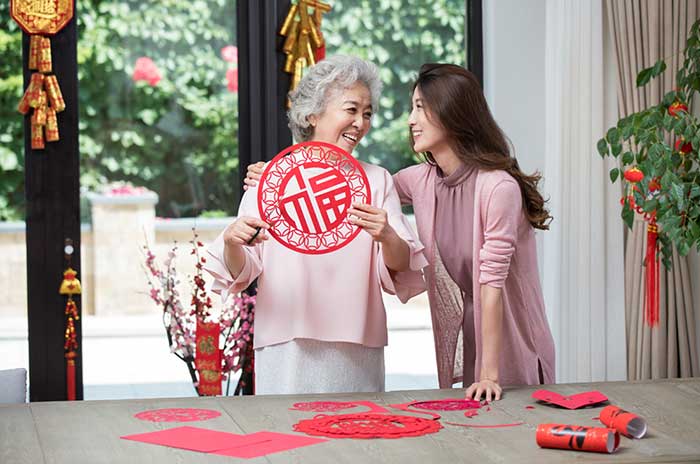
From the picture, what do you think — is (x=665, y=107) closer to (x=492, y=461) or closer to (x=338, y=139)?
(x=338, y=139)

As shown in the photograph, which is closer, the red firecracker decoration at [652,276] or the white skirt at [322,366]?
the white skirt at [322,366]

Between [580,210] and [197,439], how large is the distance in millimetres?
2238

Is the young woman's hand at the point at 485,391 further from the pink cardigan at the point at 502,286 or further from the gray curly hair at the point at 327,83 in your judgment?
the gray curly hair at the point at 327,83

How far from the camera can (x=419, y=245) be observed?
2.53m

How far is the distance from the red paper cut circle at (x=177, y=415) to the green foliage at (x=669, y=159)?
1.67 metres

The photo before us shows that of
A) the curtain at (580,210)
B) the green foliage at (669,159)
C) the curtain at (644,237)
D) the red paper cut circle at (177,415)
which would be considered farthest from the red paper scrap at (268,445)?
the curtain at (644,237)

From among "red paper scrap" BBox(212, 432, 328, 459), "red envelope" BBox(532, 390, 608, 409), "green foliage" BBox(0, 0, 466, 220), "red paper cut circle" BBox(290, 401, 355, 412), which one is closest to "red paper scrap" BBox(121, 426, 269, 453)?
"red paper scrap" BBox(212, 432, 328, 459)

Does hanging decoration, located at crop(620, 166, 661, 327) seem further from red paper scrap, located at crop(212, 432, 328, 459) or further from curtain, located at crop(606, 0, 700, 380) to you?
red paper scrap, located at crop(212, 432, 328, 459)

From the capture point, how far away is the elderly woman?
2.55 m

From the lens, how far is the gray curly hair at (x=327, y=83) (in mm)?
2559

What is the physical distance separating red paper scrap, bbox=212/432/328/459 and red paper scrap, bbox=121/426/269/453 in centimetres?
1

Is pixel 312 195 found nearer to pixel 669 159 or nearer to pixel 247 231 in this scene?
pixel 247 231

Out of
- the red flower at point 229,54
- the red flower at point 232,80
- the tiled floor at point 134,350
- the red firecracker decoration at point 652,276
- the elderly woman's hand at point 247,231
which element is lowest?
the tiled floor at point 134,350

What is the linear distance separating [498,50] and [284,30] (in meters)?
0.80
